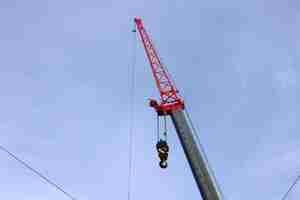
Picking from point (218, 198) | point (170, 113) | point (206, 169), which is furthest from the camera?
point (170, 113)

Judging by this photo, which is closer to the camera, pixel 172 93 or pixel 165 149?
pixel 165 149

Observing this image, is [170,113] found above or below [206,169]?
above

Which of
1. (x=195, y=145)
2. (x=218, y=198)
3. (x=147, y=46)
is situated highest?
(x=147, y=46)

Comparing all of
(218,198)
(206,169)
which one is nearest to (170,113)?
(206,169)

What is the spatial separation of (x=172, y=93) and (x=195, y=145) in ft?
58.3

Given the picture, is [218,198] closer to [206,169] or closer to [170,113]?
[206,169]

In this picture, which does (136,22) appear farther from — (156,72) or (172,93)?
(172,93)

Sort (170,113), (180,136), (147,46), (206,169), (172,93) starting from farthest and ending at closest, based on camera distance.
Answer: (147,46)
(172,93)
(170,113)
(180,136)
(206,169)

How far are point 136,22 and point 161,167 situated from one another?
35.9 m

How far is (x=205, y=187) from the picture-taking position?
6231cm

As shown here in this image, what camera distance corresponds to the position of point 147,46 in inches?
3676

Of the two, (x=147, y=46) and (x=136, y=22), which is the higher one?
(x=136, y=22)

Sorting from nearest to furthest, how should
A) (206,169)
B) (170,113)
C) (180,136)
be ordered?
1. (206,169)
2. (180,136)
3. (170,113)

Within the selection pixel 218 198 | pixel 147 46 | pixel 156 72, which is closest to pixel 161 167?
pixel 218 198
